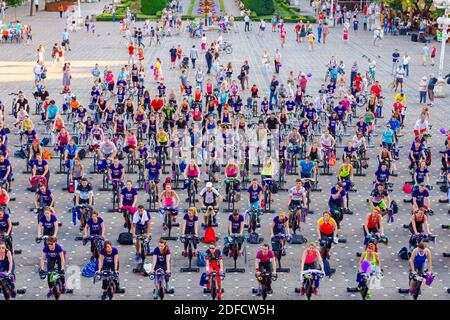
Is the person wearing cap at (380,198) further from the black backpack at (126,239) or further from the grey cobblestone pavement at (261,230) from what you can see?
the black backpack at (126,239)

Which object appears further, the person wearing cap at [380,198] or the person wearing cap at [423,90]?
the person wearing cap at [423,90]

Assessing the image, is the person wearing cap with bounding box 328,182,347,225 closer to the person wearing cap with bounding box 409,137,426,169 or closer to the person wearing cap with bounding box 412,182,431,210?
the person wearing cap with bounding box 412,182,431,210

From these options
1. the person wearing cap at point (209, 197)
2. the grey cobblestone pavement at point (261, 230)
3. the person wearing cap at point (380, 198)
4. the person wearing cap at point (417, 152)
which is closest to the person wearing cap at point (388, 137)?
the grey cobblestone pavement at point (261, 230)

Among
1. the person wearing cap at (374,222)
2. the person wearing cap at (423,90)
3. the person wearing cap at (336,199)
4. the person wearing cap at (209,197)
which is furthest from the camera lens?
the person wearing cap at (423,90)

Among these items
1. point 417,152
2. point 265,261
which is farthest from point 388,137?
point 265,261

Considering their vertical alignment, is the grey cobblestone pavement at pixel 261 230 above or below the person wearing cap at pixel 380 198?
below

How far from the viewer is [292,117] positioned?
35.9m

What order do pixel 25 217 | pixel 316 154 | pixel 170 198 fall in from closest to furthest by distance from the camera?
pixel 170 198, pixel 25 217, pixel 316 154

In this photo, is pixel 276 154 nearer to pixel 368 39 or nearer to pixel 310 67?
pixel 310 67

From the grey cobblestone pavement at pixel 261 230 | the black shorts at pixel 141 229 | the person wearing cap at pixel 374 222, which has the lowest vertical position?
the grey cobblestone pavement at pixel 261 230

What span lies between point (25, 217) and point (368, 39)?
167 feet

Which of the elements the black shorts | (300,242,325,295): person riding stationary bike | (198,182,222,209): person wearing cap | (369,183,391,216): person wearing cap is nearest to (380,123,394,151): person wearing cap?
(369,183,391,216): person wearing cap

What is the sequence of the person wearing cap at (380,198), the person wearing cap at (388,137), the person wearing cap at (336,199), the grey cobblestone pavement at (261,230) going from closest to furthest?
the grey cobblestone pavement at (261,230), the person wearing cap at (336,199), the person wearing cap at (380,198), the person wearing cap at (388,137)
